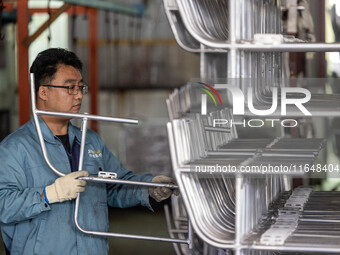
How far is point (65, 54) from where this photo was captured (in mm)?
3744

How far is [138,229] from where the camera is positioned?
8.84 m

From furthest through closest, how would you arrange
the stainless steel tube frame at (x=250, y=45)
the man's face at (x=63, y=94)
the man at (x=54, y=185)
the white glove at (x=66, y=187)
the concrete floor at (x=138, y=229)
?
the concrete floor at (x=138, y=229) < the man's face at (x=63, y=94) < the man at (x=54, y=185) < the white glove at (x=66, y=187) < the stainless steel tube frame at (x=250, y=45)

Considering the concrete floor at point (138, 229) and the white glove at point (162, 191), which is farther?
the concrete floor at point (138, 229)

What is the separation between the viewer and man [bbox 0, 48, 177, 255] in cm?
324

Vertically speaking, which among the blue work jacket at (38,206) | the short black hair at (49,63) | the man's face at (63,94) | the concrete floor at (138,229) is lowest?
the concrete floor at (138,229)

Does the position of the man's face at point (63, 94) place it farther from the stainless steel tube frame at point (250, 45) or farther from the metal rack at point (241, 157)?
the stainless steel tube frame at point (250, 45)

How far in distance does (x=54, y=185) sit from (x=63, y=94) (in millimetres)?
→ 589

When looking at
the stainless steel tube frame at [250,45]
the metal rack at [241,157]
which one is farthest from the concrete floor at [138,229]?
the stainless steel tube frame at [250,45]

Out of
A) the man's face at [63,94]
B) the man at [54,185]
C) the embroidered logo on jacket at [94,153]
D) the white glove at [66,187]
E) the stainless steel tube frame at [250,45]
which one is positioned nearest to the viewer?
the stainless steel tube frame at [250,45]

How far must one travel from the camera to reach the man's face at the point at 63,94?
11.7 ft

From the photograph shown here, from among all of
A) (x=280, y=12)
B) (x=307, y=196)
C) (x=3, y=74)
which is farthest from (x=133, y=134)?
(x=307, y=196)

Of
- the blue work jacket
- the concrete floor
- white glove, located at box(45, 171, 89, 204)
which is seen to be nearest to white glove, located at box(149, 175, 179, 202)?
the blue work jacket

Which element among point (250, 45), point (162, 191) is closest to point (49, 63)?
point (162, 191)

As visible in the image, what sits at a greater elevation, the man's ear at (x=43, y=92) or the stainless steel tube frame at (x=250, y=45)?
the stainless steel tube frame at (x=250, y=45)
